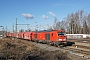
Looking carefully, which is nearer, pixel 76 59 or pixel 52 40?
pixel 76 59

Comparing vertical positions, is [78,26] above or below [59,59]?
above

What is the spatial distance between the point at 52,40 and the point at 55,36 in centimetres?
146

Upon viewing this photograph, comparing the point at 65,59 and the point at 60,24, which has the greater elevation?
the point at 60,24

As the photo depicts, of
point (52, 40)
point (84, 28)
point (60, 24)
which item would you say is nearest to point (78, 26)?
point (84, 28)

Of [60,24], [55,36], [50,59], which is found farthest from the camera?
[60,24]

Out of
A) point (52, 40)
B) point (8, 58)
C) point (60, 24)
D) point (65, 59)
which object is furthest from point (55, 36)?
point (60, 24)

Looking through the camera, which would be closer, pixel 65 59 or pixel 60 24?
pixel 65 59

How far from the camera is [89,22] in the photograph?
290 ft

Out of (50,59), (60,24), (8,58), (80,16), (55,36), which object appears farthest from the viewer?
(60,24)

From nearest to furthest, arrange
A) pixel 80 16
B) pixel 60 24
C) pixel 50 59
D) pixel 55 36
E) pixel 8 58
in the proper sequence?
1. pixel 8 58
2. pixel 50 59
3. pixel 55 36
4. pixel 80 16
5. pixel 60 24

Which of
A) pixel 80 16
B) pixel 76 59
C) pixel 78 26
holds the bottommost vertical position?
pixel 76 59

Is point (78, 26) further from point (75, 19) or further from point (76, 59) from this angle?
point (76, 59)

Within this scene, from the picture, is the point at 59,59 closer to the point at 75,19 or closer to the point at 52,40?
the point at 52,40

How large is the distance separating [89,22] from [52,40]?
6407cm
